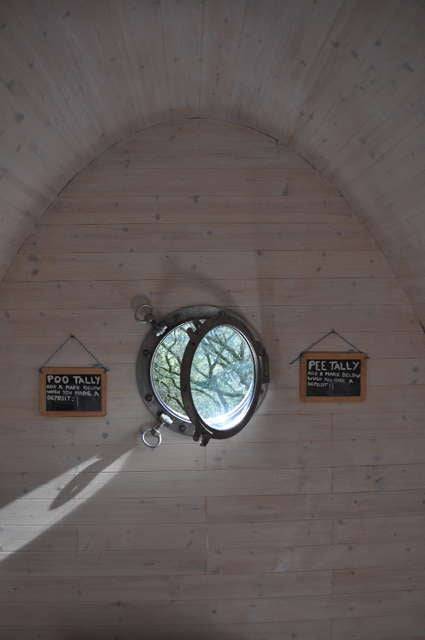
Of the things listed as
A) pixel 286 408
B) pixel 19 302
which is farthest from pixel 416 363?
pixel 19 302

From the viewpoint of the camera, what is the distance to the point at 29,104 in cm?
165

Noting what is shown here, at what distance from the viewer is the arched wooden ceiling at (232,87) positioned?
1.42m

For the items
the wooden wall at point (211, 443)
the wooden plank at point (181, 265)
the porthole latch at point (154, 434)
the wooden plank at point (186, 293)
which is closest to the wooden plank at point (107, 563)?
the wooden wall at point (211, 443)

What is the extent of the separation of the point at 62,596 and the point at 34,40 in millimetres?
2206

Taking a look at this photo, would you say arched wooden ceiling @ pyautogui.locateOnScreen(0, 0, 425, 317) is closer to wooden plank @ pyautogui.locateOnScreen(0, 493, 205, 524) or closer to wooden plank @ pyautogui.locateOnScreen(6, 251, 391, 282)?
wooden plank @ pyautogui.locateOnScreen(6, 251, 391, 282)

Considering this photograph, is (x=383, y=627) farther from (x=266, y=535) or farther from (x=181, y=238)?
(x=181, y=238)

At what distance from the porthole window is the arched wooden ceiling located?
0.72m

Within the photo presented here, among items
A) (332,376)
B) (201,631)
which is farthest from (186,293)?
(201,631)

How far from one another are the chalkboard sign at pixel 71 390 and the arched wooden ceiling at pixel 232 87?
1.91ft

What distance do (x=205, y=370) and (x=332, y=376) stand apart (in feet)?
1.85

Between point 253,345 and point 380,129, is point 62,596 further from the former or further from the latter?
point 380,129

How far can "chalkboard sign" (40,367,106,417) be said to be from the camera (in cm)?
246

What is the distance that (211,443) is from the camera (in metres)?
2.48

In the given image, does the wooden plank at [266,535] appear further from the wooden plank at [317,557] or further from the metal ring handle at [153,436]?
the metal ring handle at [153,436]
